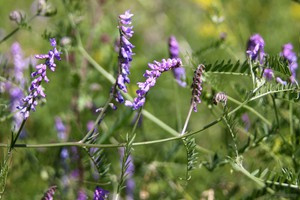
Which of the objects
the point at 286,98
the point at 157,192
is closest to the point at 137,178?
the point at 157,192

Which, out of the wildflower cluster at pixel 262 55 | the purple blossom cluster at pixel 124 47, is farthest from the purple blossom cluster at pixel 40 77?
the wildflower cluster at pixel 262 55

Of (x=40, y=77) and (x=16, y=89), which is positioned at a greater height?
(x=16, y=89)

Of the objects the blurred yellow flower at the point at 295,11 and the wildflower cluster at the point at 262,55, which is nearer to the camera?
the wildflower cluster at the point at 262,55

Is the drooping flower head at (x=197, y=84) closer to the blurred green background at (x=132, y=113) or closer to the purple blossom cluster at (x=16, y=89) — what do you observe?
the blurred green background at (x=132, y=113)

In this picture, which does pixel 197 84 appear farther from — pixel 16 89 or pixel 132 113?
pixel 16 89

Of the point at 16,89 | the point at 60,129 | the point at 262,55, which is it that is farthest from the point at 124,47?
the point at 60,129

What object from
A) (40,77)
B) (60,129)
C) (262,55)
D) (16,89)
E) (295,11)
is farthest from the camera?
(295,11)

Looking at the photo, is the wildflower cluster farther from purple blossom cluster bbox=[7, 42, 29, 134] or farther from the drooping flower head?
purple blossom cluster bbox=[7, 42, 29, 134]

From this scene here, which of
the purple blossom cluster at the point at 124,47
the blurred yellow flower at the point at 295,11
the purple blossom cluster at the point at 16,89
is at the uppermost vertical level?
the blurred yellow flower at the point at 295,11

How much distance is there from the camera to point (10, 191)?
189 centimetres

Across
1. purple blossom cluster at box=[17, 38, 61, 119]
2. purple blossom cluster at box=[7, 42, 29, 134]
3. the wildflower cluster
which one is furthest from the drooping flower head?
purple blossom cluster at box=[7, 42, 29, 134]

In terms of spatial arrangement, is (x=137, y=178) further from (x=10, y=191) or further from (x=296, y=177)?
(x=296, y=177)

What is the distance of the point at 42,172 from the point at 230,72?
897mm

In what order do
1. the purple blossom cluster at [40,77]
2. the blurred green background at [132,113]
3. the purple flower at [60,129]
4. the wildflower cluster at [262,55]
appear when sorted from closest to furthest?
the purple blossom cluster at [40,77] → the wildflower cluster at [262,55] → the blurred green background at [132,113] → the purple flower at [60,129]
